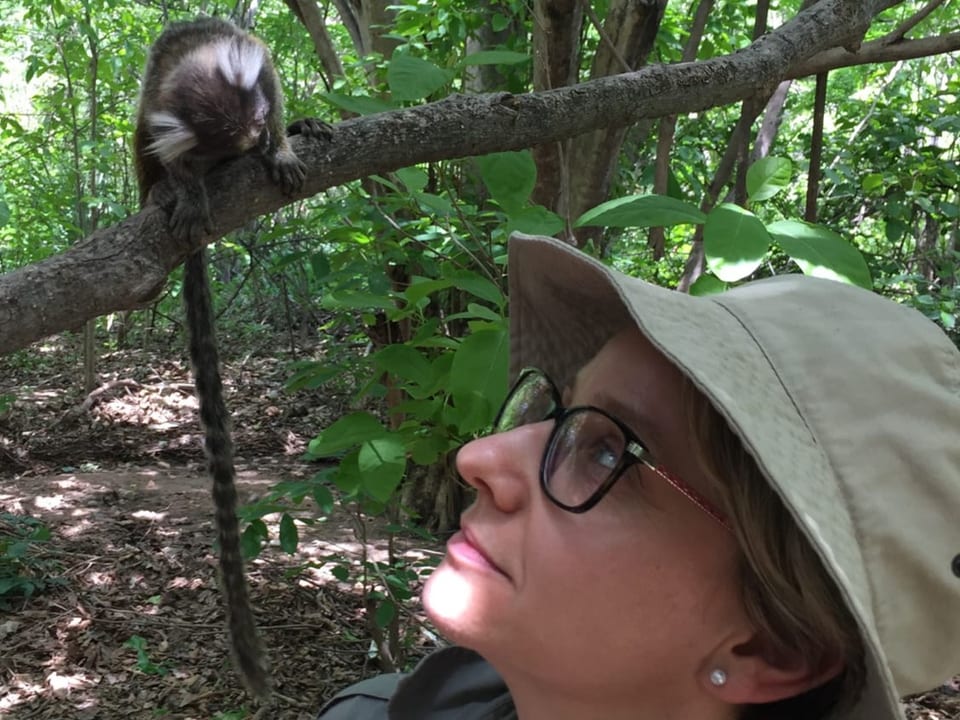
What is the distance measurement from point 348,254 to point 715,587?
1877mm

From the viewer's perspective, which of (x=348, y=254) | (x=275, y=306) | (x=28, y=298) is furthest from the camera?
(x=275, y=306)

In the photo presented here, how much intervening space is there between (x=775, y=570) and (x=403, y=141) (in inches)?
39.2

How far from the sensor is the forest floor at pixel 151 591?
129 inches

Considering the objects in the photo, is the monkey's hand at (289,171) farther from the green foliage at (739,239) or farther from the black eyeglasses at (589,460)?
the black eyeglasses at (589,460)

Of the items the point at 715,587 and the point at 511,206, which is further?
the point at 511,206

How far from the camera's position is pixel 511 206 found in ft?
4.97

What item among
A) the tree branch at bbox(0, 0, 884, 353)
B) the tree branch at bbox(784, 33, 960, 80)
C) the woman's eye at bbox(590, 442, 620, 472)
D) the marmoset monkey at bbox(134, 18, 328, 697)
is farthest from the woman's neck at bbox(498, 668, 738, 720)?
the tree branch at bbox(784, 33, 960, 80)

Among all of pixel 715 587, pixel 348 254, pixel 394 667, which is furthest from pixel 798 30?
pixel 394 667

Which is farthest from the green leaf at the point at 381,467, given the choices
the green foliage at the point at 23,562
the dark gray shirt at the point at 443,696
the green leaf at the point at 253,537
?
the green foliage at the point at 23,562

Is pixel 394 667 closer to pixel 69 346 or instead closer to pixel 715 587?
pixel 715 587

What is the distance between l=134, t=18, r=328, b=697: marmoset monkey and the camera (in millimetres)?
2248

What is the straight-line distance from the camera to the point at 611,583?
0.81 metres

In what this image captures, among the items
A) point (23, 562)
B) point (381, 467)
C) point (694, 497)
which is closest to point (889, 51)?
point (381, 467)

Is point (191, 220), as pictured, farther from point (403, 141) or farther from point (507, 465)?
point (507, 465)
